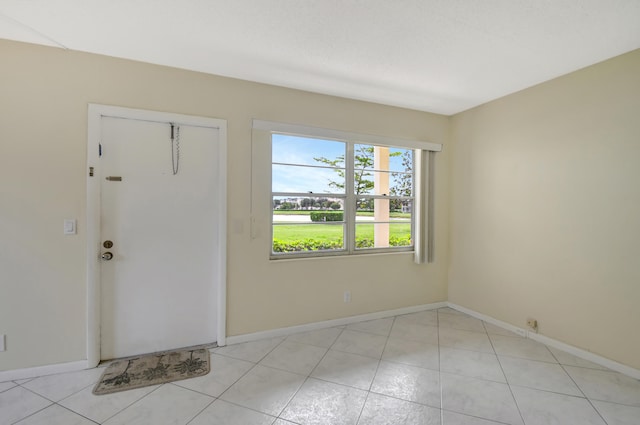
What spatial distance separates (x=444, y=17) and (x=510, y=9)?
394mm

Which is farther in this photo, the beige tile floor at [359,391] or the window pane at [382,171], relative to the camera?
the window pane at [382,171]

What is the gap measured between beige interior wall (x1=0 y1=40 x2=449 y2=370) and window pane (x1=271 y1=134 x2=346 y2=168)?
211 mm

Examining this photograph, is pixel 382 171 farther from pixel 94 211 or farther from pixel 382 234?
pixel 94 211

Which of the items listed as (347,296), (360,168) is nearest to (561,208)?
(360,168)

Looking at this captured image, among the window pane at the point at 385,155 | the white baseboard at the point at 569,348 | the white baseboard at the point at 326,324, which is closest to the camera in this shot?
the white baseboard at the point at 569,348

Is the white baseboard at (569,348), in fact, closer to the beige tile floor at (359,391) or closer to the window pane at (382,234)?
the beige tile floor at (359,391)

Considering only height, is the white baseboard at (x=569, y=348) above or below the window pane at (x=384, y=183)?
below

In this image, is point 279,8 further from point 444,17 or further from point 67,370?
point 67,370

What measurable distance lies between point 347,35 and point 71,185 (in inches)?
98.6

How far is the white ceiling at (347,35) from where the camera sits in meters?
1.81

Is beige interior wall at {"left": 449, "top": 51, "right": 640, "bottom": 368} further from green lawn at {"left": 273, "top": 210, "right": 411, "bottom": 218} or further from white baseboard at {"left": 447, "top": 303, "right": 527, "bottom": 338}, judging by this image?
green lawn at {"left": 273, "top": 210, "right": 411, "bottom": 218}

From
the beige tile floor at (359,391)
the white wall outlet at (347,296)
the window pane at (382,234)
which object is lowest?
the beige tile floor at (359,391)

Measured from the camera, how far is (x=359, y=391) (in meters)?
2.11

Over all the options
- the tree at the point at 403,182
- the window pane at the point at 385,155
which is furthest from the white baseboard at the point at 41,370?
the tree at the point at 403,182
